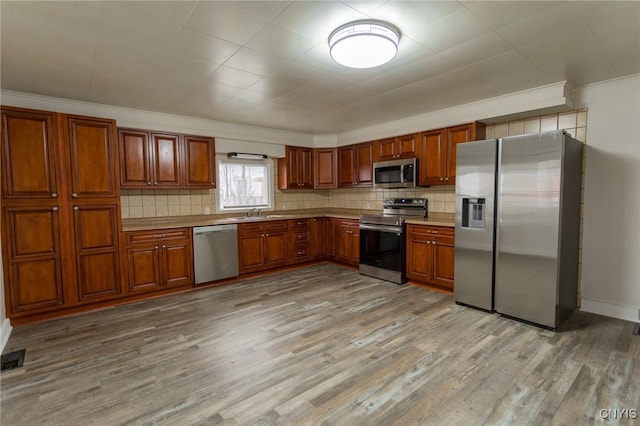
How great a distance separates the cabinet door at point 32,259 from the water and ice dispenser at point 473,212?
14.7 ft

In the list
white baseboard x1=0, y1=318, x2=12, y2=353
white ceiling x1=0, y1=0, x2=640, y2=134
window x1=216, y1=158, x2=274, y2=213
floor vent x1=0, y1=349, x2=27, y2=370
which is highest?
white ceiling x1=0, y1=0, x2=640, y2=134

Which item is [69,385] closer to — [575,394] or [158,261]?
[158,261]

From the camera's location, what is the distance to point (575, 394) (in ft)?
6.75

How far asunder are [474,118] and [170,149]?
4.08m

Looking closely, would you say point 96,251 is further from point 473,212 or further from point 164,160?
point 473,212

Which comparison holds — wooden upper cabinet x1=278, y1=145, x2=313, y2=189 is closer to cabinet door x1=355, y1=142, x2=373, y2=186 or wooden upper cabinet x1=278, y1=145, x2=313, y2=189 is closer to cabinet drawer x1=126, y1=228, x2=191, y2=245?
cabinet door x1=355, y1=142, x2=373, y2=186

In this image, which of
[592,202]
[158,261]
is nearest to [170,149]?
[158,261]

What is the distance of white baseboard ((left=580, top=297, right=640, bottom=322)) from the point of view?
316cm

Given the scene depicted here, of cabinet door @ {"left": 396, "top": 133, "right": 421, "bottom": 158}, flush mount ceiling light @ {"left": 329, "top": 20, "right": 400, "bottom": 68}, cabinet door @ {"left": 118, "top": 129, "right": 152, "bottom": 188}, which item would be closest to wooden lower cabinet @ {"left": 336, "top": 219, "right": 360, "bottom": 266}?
cabinet door @ {"left": 396, "top": 133, "right": 421, "bottom": 158}

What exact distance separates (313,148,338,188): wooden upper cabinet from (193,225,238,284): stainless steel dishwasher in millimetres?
2007

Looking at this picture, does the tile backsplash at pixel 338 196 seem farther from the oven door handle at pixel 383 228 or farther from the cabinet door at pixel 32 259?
the cabinet door at pixel 32 259

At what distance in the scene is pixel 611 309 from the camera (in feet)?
10.8

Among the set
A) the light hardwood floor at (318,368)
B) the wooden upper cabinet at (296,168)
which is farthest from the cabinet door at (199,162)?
the light hardwood floor at (318,368)

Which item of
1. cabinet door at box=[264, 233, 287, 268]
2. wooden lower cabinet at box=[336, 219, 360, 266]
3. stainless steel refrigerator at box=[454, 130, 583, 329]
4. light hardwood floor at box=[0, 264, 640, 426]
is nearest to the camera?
light hardwood floor at box=[0, 264, 640, 426]
